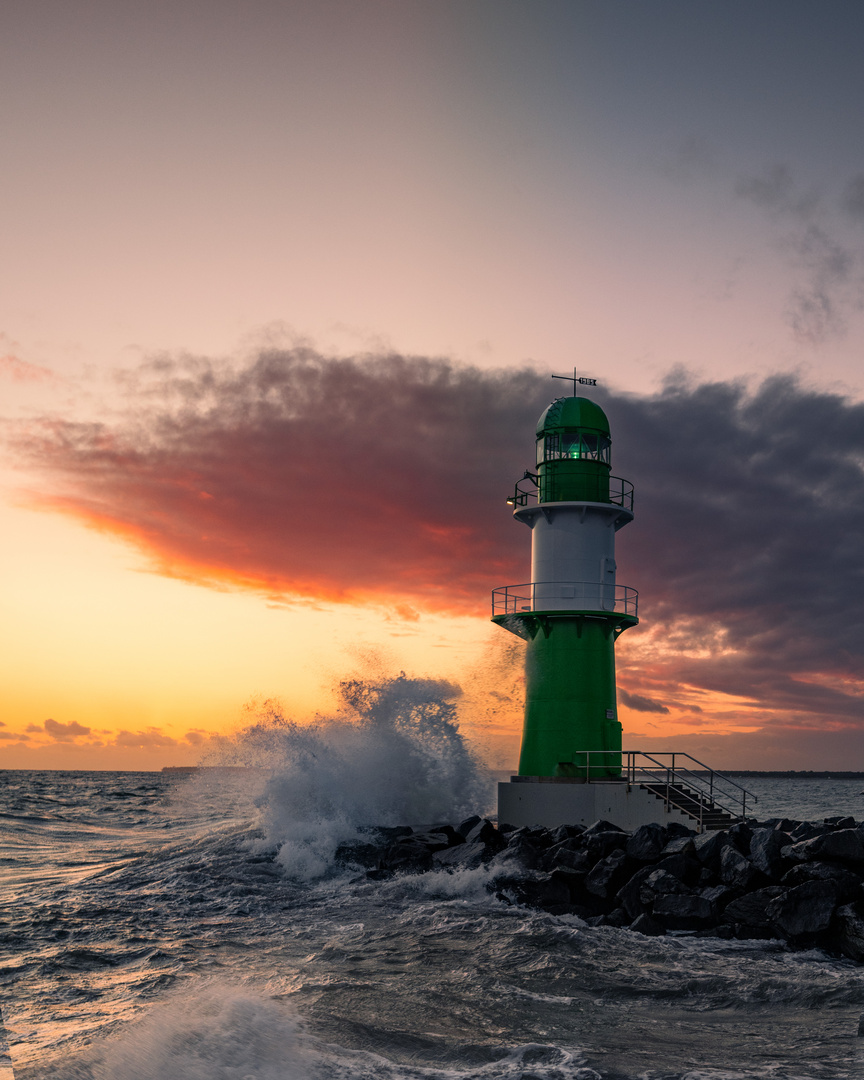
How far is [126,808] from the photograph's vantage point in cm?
4409

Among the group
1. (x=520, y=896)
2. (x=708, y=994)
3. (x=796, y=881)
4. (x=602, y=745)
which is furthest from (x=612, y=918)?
(x=602, y=745)

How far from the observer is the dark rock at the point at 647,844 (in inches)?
578

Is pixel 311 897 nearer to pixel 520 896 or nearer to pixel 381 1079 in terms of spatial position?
pixel 520 896

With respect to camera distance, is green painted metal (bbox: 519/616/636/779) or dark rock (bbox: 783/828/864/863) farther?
green painted metal (bbox: 519/616/636/779)

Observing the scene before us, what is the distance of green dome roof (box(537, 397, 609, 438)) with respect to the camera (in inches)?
834

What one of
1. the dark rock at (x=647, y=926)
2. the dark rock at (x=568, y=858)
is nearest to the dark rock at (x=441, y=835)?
the dark rock at (x=568, y=858)

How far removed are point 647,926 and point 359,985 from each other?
17.5 feet

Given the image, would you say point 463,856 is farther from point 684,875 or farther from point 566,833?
point 684,875

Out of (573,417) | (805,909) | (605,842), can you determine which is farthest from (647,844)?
(573,417)

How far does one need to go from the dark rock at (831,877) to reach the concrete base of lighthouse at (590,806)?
5401mm

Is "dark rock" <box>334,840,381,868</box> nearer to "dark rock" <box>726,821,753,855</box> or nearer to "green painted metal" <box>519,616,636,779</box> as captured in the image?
"green painted metal" <box>519,616,636,779</box>

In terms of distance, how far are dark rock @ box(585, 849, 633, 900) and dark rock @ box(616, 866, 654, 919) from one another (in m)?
0.36

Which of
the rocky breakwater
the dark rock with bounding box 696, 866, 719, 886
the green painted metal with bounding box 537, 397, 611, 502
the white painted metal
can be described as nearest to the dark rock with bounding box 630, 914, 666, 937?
the rocky breakwater

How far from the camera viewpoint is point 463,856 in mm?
16344
